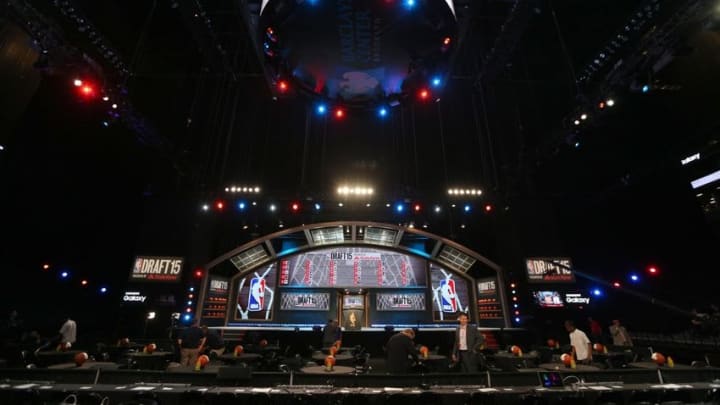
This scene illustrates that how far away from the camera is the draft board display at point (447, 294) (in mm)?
14578

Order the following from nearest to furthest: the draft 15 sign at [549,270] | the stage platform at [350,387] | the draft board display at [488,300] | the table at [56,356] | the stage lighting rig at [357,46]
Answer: the stage lighting rig at [357,46], the stage platform at [350,387], the table at [56,356], the draft 15 sign at [549,270], the draft board display at [488,300]

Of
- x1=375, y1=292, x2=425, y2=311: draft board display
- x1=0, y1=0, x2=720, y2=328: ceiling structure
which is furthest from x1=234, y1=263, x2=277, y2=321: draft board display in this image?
x1=375, y1=292, x2=425, y2=311: draft board display

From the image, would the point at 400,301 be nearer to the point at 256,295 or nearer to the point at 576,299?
the point at 256,295

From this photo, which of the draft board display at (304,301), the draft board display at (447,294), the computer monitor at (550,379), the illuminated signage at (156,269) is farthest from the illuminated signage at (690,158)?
the illuminated signage at (156,269)

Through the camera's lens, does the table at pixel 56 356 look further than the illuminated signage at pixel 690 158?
No

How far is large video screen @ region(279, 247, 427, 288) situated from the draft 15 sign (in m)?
4.75

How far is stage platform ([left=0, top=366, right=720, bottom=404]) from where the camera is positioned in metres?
3.61

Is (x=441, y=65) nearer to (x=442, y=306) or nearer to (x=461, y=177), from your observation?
(x=461, y=177)

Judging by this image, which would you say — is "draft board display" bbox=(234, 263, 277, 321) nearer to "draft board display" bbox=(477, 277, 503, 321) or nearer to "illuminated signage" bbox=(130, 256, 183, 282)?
"illuminated signage" bbox=(130, 256, 183, 282)

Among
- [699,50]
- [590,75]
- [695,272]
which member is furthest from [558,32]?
[695,272]

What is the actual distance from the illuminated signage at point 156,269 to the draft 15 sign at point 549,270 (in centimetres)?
1401

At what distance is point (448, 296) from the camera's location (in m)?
14.8

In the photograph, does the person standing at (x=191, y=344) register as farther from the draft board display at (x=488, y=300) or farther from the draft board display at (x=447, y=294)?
the draft board display at (x=488, y=300)

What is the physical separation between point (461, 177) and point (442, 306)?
20.4ft
